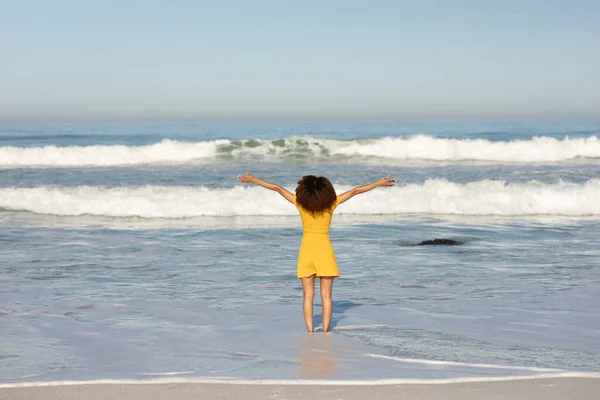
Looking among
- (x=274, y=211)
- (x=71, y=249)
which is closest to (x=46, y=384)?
(x=71, y=249)

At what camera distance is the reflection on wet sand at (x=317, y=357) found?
5.73 metres

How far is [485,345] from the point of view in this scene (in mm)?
6676

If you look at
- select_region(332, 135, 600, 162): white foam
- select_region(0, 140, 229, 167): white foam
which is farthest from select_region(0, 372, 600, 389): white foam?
select_region(332, 135, 600, 162): white foam

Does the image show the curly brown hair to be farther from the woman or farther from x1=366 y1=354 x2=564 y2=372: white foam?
x1=366 y1=354 x2=564 y2=372: white foam

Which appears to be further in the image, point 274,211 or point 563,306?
point 274,211

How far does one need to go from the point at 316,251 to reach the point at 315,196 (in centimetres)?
49

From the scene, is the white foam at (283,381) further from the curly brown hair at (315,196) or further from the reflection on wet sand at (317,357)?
the curly brown hair at (315,196)

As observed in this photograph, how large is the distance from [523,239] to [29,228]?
354 inches

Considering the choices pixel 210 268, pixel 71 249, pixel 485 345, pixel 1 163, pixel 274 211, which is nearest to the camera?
pixel 485 345

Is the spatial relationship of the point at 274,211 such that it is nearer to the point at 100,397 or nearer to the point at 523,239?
the point at 523,239

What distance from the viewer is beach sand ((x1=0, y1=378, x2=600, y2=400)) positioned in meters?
5.07

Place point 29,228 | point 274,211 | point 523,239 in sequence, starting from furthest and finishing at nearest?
point 274,211
point 29,228
point 523,239

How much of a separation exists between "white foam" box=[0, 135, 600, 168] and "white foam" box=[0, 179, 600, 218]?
14.6m

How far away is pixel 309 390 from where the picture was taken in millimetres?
5203
